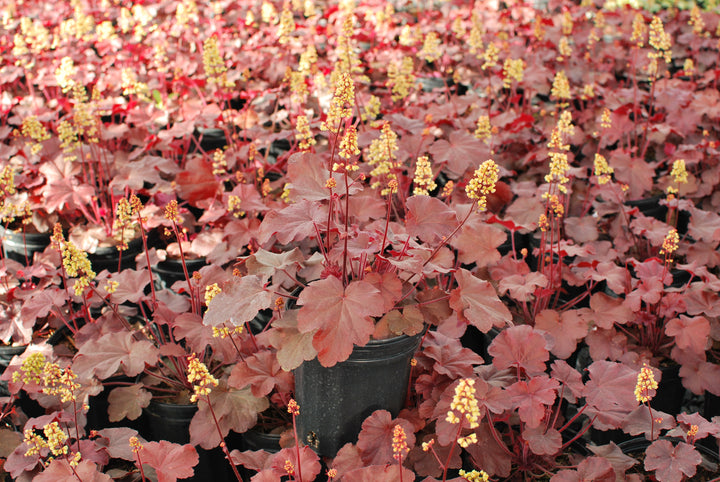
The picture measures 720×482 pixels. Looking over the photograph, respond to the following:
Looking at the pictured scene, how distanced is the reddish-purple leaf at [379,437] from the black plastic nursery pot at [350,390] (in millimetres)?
103

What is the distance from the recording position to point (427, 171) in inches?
95.9

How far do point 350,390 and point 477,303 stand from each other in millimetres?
497

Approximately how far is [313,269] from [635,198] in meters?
2.23

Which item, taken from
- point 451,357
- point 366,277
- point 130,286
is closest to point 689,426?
point 451,357

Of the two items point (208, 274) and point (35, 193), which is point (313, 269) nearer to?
point (208, 274)

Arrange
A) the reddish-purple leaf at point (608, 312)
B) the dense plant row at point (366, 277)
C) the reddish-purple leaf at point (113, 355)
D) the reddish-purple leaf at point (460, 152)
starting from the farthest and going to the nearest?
the reddish-purple leaf at point (460, 152)
the reddish-purple leaf at point (608, 312)
the reddish-purple leaf at point (113, 355)
the dense plant row at point (366, 277)

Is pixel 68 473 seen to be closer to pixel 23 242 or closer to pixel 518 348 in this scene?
pixel 518 348

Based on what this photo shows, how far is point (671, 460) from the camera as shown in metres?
1.80

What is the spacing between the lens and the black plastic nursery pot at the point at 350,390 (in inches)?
74.6

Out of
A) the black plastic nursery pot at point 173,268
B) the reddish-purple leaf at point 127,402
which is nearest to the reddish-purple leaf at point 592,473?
the reddish-purple leaf at point 127,402

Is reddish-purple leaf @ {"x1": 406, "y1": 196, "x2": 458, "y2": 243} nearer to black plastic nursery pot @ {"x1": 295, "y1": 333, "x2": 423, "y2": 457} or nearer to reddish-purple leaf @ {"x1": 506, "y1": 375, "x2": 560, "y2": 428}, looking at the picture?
black plastic nursery pot @ {"x1": 295, "y1": 333, "x2": 423, "y2": 457}

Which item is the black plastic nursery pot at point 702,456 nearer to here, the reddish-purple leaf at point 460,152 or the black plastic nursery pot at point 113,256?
the reddish-purple leaf at point 460,152

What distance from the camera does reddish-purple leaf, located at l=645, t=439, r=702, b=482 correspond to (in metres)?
1.76

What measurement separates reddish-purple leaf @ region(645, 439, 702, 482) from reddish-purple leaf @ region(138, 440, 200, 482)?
1324mm
